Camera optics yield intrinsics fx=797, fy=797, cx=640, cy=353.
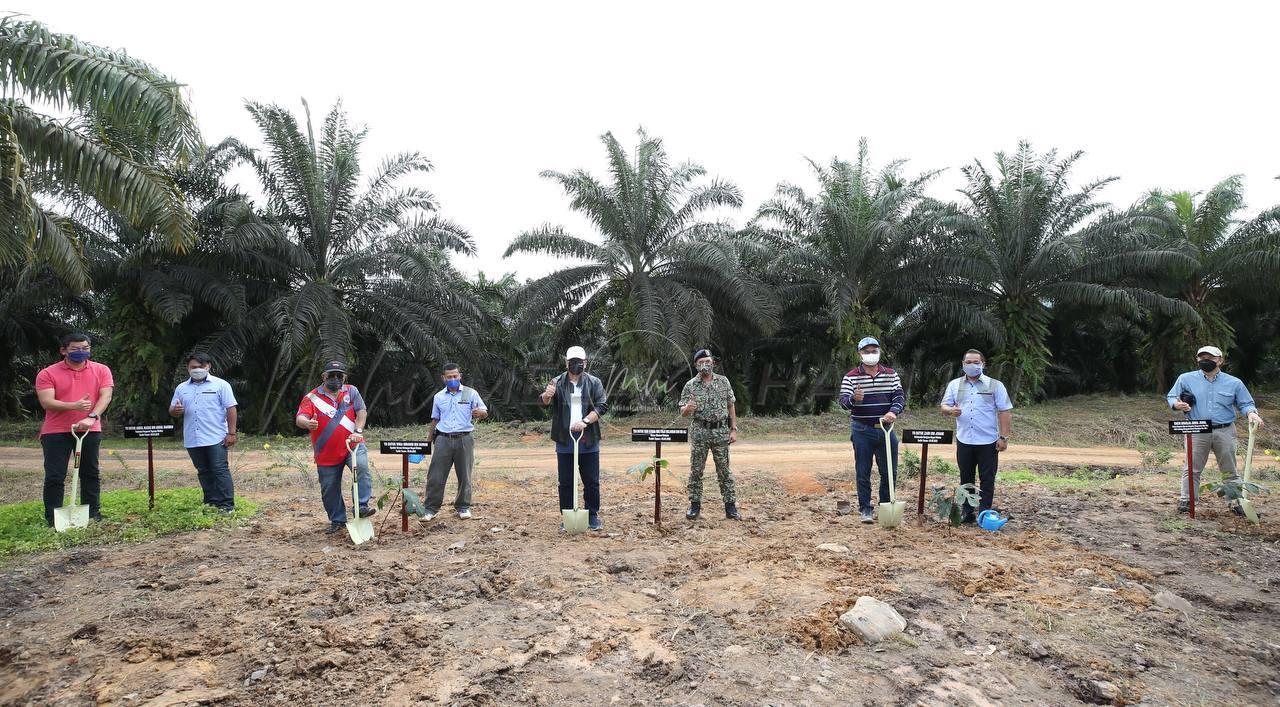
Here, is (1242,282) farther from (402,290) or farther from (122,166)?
(122,166)

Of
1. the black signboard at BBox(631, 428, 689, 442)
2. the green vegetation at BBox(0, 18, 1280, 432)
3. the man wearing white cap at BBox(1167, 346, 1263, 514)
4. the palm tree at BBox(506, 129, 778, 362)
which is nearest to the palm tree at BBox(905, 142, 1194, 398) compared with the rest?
the green vegetation at BBox(0, 18, 1280, 432)

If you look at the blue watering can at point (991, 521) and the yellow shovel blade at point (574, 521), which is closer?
the yellow shovel blade at point (574, 521)

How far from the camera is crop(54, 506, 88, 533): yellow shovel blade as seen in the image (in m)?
6.93

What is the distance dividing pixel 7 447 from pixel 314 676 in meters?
16.2

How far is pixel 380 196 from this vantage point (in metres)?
19.3

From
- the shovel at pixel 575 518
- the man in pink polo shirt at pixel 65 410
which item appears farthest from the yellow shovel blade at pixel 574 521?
the man in pink polo shirt at pixel 65 410

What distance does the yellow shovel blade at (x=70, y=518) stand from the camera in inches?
273

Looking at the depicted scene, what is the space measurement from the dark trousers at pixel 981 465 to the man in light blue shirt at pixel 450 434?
4.46 m

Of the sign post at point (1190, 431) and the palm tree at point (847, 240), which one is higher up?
the palm tree at point (847, 240)

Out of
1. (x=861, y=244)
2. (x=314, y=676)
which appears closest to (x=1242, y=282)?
(x=861, y=244)

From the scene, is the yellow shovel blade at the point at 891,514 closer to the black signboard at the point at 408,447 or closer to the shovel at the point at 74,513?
the black signboard at the point at 408,447

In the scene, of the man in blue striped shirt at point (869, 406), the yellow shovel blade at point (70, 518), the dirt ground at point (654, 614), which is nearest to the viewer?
the dirt ground at point (654, 614)

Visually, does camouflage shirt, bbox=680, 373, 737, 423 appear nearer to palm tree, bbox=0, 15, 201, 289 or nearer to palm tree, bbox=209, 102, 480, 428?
palm tree, bbox=0, 15, 201, 289

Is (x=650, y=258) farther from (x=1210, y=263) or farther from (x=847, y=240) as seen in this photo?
(x=1210, y=263)
